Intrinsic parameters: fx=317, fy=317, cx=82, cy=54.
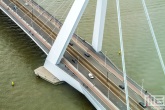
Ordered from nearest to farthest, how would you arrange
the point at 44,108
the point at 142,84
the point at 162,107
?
the point at 162,107
the point at 44,108
the point at 142,84

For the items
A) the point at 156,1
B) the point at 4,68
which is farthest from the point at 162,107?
the point at 156,1

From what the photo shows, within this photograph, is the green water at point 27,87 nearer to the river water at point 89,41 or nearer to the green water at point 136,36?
the river water at point 89,41

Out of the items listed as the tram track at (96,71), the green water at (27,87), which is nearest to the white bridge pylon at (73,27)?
the tram track at (96,71)

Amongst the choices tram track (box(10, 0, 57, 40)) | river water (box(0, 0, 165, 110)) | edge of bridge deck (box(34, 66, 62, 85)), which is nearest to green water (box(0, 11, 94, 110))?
river water (box(0, 0, 165, 110))

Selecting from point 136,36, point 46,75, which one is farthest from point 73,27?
point 136,36

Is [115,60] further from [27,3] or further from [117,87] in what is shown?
[27,3]

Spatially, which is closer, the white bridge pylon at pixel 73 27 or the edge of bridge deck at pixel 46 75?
the white bridge pylon at pixel 73 27
